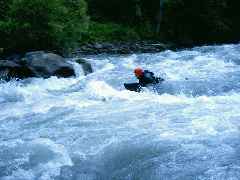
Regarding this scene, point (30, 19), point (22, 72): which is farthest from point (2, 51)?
point (22, 72)

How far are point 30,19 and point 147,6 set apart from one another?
490 inches

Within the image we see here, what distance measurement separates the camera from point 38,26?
20.2 m

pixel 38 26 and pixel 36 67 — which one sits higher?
pixel 38 26

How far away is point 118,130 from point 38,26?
1082 cm

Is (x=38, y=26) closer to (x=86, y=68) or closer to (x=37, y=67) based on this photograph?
(x=86, y=68)

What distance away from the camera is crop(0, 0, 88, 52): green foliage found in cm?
2012

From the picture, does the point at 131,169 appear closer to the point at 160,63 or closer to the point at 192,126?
the point at 192,126

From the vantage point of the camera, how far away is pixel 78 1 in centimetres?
2167

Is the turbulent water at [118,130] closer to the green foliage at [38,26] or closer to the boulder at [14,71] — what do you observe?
the boulder at [14,71]

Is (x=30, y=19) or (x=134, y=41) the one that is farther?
(x=134, y=41)

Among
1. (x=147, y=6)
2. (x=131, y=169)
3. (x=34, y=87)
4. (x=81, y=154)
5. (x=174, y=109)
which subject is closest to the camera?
(x=131, y=169)

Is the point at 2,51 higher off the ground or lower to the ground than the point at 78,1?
lower

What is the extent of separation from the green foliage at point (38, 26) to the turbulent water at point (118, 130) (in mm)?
4149

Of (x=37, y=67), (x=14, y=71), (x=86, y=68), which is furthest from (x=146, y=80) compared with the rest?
(x=14, y=71)
